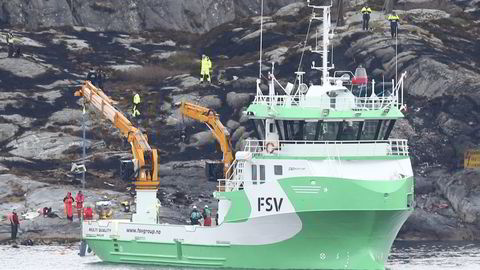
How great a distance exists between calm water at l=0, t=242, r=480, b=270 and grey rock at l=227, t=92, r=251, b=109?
1958 centimetres

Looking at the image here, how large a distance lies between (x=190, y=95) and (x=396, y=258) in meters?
30.2

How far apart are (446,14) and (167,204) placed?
31.7 metres

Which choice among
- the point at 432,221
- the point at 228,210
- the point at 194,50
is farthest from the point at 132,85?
the point at 228,210

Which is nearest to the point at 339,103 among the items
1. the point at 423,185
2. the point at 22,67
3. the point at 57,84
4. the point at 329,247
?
the point at 329,247

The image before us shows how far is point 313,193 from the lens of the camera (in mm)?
57875

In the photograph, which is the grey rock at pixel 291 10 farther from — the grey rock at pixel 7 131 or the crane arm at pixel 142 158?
the crane arm at pixel 142 158

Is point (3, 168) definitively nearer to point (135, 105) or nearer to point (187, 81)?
point (135, 105)

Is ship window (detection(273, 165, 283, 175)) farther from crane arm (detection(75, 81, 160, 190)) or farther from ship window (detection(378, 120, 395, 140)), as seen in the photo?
crane arm (detection(75, 81, 160, 190))

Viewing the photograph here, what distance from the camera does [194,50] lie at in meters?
108

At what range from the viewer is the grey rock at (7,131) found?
92.0 meters

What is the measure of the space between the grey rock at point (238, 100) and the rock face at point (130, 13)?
17358 millimetres

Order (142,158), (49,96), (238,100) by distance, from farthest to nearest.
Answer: (49,96), (238,100), (142,158)

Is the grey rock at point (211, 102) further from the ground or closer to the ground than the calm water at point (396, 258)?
further from the ground

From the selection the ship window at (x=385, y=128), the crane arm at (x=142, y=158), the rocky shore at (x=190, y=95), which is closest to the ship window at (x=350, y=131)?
the ship window at (x=385, y=128)
